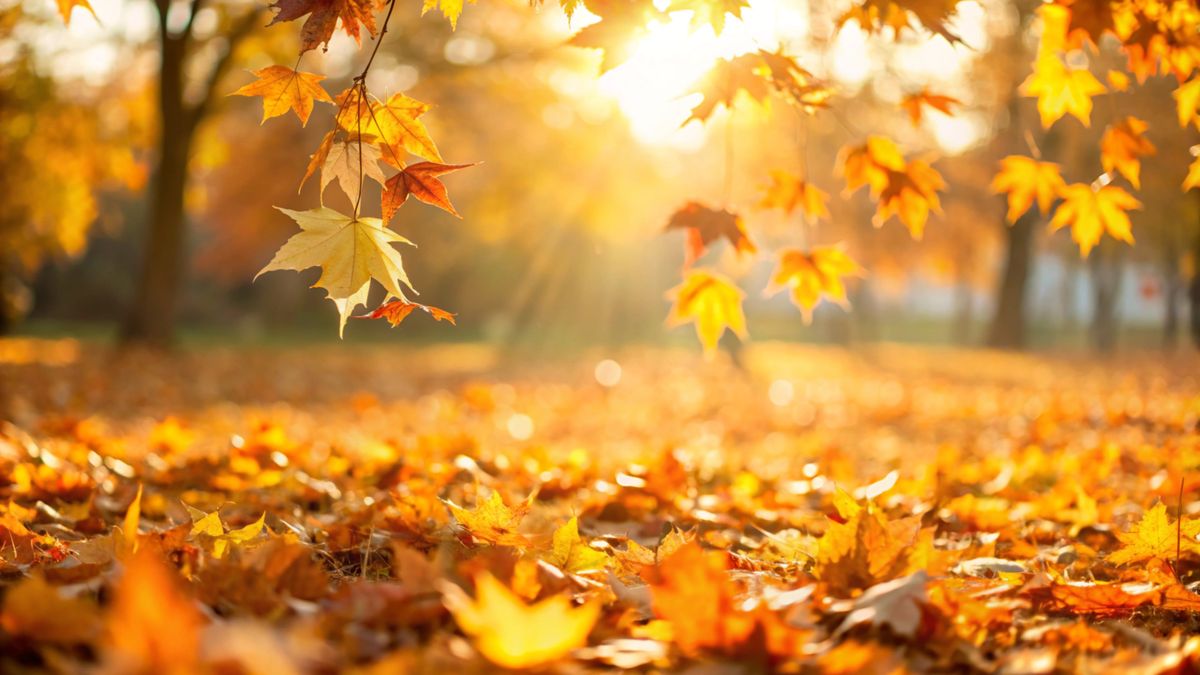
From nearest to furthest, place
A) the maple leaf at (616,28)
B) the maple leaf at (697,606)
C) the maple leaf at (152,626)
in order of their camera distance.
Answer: the maple leaf at (152,626)
the maple leaf at (697,606)
the maple leaf at (616,28)

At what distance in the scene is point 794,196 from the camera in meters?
2.78

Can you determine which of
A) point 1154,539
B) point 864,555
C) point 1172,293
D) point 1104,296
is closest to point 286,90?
point 864,555

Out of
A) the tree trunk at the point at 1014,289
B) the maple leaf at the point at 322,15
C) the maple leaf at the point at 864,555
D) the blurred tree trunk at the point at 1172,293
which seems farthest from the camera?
the blurred tree trunk at the point at 1172,293

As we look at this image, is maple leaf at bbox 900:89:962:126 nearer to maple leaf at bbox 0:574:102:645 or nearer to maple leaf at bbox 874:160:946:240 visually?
maple leaf at bbox 874:160:946:240

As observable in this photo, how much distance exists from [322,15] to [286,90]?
0.76 feet

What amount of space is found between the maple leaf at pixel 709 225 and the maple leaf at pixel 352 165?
83cm

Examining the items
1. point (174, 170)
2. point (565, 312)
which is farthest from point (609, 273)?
point (174, 170)

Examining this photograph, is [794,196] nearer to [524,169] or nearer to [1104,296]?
[524,169]

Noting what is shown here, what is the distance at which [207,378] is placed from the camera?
29.0 feet

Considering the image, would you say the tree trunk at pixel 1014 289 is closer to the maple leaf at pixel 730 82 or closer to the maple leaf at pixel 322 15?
the maple leaf at pixel 730 82

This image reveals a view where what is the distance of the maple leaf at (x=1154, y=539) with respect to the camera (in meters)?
1.90

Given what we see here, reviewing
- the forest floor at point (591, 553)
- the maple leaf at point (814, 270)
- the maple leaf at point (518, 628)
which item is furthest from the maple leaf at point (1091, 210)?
the maple leaf at point (518, 628)

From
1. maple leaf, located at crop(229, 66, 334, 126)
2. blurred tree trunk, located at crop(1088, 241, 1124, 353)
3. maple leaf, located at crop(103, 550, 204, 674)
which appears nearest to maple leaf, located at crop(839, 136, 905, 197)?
Result: maple leaf, located at crop(229, 66, 334, 126)

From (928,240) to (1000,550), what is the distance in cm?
2089
